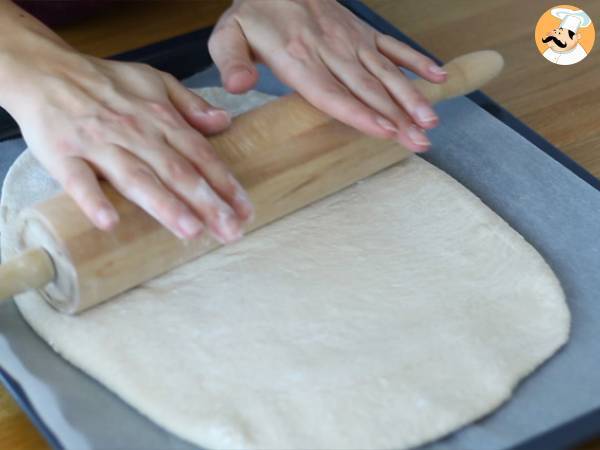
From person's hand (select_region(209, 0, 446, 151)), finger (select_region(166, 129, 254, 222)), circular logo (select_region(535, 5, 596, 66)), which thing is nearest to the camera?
finger (select_region(166, 129, 254, 222))

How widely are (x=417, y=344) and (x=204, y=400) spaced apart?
0.70ft

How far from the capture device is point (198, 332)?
3.13ft

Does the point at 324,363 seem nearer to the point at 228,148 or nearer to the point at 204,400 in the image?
the point at 204,400

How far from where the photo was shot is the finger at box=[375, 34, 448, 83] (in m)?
1.18

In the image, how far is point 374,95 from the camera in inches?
43.5

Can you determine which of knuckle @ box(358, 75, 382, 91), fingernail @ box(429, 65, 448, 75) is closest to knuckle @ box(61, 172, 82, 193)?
knuckle @ box(358, 75, 382, 91)

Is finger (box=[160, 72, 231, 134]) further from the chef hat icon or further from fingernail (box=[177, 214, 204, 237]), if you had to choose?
the chef hat icon

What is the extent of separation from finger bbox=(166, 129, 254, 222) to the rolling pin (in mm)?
48

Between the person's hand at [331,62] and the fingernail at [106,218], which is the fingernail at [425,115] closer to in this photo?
the person's hand at [331,62]

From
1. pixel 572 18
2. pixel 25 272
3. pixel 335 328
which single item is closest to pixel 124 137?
pixel 25 272

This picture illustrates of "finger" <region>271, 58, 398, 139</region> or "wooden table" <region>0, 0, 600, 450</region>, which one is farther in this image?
"wooden table" <region>0, 0, 600, 450</region>

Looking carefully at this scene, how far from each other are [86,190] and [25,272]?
10 centimetres

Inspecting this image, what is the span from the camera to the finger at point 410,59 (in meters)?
1.18

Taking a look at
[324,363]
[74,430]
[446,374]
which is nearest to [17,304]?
[74,430]
